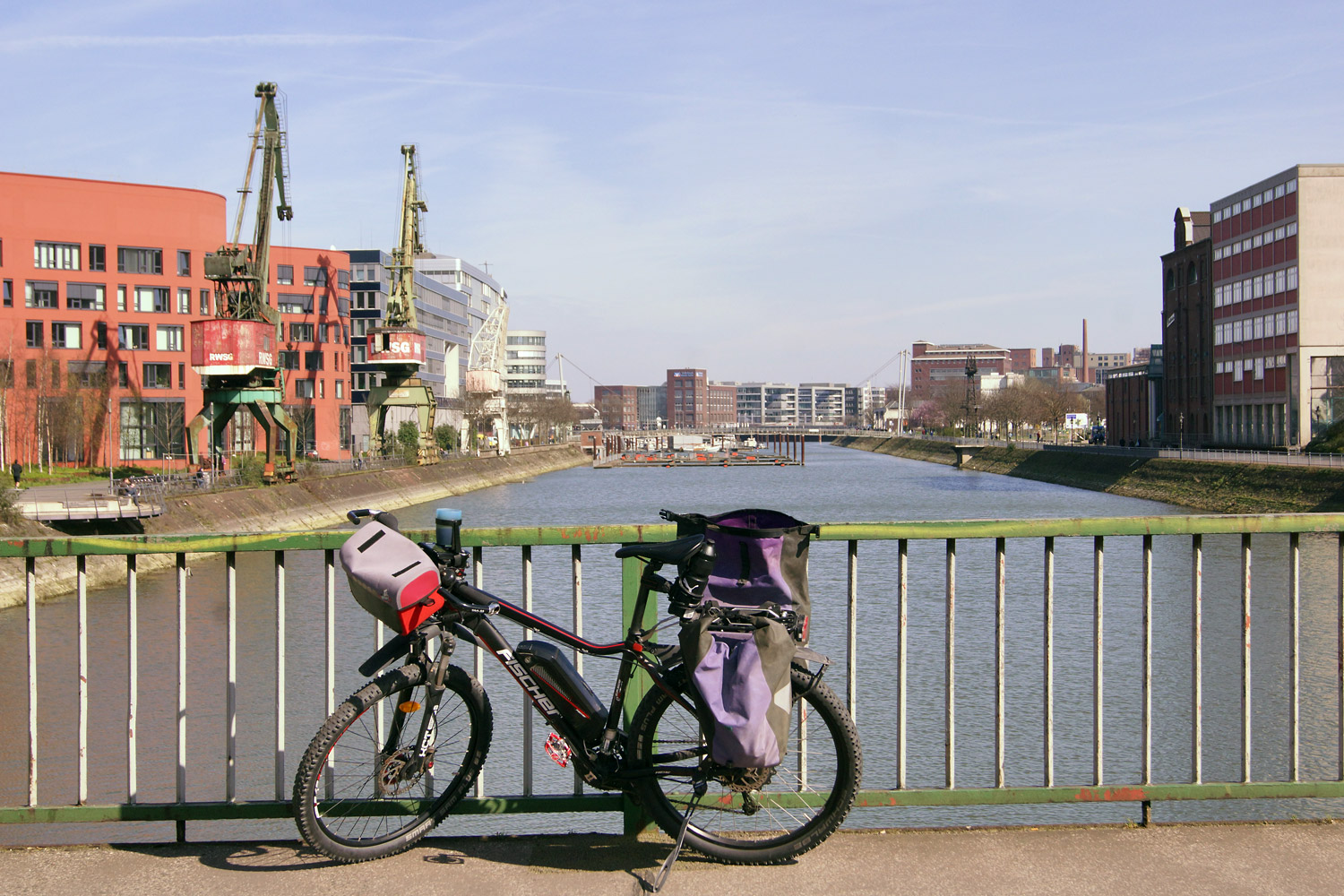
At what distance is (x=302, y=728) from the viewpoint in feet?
52.4

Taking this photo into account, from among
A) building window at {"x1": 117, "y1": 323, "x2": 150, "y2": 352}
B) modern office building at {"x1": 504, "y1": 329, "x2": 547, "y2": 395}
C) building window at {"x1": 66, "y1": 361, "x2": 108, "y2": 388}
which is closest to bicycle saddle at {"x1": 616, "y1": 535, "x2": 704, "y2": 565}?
building window at {"x1": 66, "y1": 361, "x2": 108, "y2": 388}

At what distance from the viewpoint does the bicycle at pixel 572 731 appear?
13.8 feet

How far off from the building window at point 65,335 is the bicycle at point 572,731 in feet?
215

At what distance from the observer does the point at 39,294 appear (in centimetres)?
6094

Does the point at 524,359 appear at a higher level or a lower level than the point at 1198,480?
higher

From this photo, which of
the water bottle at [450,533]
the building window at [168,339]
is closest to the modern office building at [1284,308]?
the building window at [168,339]

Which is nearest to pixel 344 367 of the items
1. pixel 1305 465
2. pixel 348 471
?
pixel 348 471

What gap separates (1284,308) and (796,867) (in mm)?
72218

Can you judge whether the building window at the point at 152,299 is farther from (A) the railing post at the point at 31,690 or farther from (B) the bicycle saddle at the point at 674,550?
(B) the bicycle saddle at the point at 674,550

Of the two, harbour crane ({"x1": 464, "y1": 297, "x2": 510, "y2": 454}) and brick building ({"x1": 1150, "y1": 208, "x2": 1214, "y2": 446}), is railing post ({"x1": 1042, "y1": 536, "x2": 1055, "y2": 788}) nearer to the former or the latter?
brick building ({"x1": 1150, "y1": 208, "x2": 1214, "y2": 446})

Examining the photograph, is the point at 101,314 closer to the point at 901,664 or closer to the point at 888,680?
the point at 888,680

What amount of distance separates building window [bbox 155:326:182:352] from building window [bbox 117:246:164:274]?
3.22 m

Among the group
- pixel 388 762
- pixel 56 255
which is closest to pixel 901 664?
pixel 388 762

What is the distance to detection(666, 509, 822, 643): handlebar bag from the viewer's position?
4.19m
